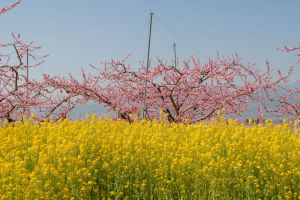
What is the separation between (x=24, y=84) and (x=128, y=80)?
12.1 ft

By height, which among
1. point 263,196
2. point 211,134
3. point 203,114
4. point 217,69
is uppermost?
point 217,69

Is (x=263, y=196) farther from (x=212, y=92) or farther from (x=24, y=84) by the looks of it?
(x=24, y=84)

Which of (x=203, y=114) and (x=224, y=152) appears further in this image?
(x=203, y=114)

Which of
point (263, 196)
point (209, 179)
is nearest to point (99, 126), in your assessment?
point (209, 179)

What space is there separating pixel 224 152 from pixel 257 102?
224 inches

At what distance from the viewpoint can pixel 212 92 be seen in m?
12.1

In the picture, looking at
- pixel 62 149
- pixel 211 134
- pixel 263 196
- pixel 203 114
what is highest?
pixel 203 114

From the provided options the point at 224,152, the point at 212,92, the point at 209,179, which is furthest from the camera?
the point at 212,92

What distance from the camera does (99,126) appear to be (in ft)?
25.8

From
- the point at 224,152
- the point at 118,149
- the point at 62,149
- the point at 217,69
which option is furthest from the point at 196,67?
the point at 62,149

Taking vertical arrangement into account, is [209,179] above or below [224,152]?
below

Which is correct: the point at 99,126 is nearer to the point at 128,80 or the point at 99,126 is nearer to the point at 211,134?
the point at 211,134

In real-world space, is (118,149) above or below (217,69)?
below

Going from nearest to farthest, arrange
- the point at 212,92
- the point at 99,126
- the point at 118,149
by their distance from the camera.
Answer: the point at 118,149, the point at 99,126, the point at 212,92
